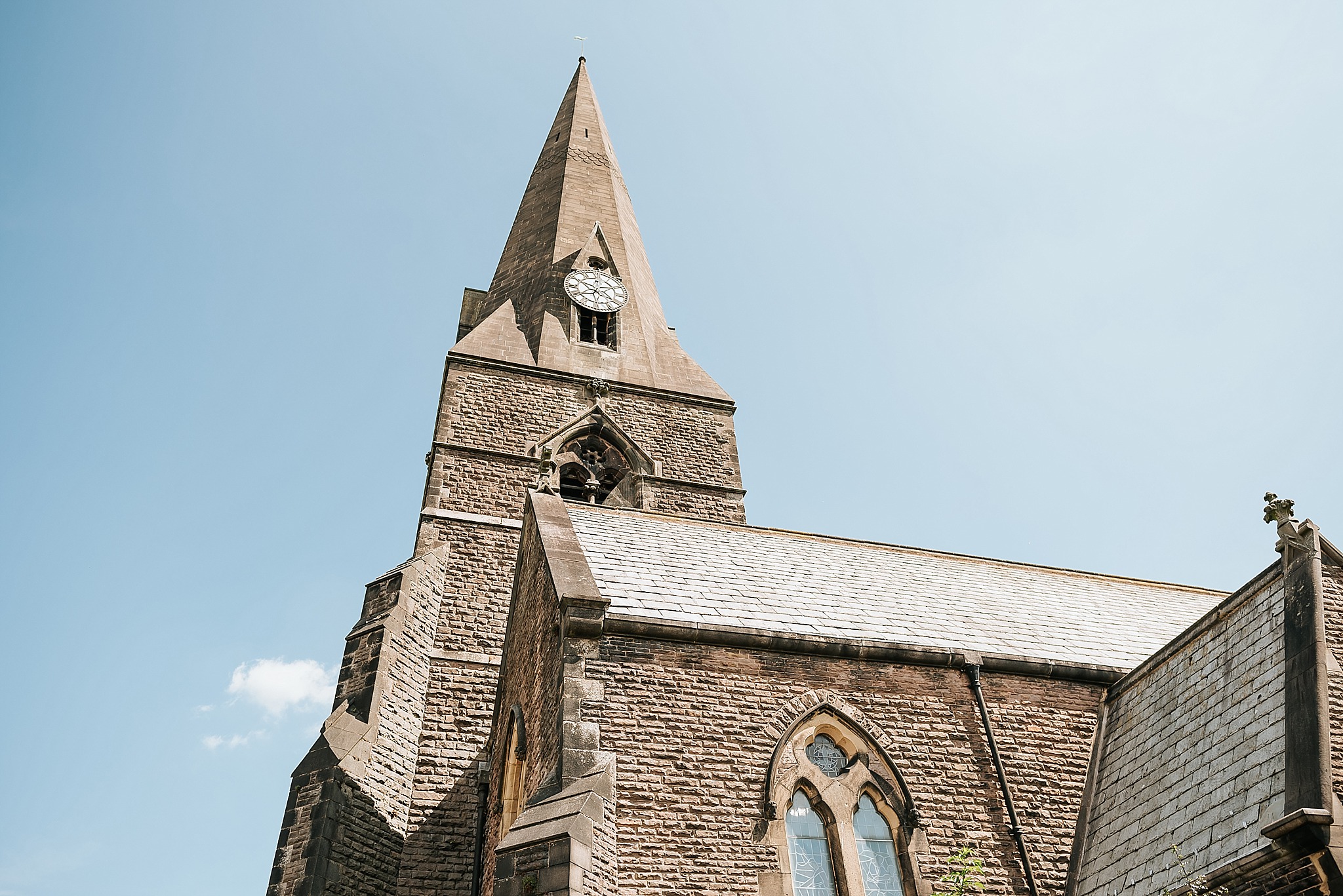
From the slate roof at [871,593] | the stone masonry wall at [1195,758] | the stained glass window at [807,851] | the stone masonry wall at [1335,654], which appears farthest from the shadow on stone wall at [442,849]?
the stone masonry wall at [1335,654]

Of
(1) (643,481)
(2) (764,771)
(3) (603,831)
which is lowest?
(3) (603,831)

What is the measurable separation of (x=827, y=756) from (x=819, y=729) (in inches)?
9.9

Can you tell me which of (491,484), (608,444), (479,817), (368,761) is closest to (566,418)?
(608,444)

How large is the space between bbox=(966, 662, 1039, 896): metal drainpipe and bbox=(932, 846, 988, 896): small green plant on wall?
0.42 meters

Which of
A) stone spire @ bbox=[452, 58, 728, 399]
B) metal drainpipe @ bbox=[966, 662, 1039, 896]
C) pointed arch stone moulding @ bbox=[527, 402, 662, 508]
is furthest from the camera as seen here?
stone spire @ bbox=[452, 58, 728, 399]

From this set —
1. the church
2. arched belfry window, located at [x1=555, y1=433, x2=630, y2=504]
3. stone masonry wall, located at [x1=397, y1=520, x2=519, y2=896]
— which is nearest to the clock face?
arched belfry window, located at [x1=555, y1=433, x2=630, y2=504]

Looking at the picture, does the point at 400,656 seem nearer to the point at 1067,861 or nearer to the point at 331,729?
the point at 331,729

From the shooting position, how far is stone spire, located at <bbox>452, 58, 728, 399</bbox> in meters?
22.8

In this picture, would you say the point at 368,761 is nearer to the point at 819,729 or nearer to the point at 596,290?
the point at 819,729

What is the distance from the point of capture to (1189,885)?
7238 millimetres

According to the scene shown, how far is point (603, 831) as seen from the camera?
782 centimetres

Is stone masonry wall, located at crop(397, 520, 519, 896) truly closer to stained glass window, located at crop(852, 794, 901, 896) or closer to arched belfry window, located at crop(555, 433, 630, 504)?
arched belfry window, located at crop(555, 433, 630, 504)

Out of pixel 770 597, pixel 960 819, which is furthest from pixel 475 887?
pixel 960 819

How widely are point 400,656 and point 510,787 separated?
4.32m
